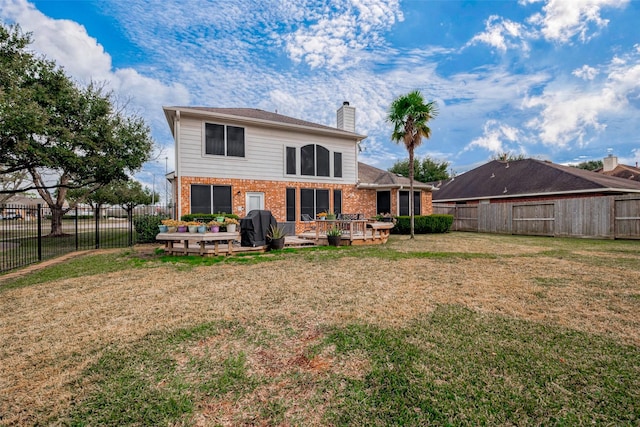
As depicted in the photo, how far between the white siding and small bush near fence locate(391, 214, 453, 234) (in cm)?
344

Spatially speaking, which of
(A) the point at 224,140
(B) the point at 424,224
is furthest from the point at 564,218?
(A) the point at 224,140

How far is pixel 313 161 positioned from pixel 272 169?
224cm

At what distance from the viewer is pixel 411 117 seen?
441 inches

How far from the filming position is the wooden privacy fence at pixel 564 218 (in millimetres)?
11430

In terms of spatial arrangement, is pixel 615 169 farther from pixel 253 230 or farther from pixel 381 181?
pixel 253 230

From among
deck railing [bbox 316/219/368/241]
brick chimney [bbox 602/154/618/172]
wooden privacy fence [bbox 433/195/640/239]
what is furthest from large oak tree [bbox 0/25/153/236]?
brick chimney [bbox 602/154/618/172]

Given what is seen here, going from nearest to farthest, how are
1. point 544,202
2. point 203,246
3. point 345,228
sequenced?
1. point 203,246
2. point 345,228
3. point 544,202

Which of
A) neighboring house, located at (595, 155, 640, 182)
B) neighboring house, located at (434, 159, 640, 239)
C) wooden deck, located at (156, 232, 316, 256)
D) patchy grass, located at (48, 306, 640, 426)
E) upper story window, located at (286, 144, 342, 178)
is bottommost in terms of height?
patchy grass, located at (48, 306, 640, 426)

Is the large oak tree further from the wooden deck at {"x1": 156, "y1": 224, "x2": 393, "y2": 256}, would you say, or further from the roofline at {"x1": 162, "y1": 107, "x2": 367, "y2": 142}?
the wooden deck at {"x1": 156, "y1": 224, "x2": 393, "y2": 256}

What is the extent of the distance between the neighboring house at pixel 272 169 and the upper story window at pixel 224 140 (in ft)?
0.13

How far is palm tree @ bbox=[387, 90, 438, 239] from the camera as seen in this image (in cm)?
1100

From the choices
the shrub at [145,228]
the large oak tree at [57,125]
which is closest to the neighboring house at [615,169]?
the shrub at [145,228]

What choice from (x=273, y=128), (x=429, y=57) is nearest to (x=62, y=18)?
(x=273, y=128)

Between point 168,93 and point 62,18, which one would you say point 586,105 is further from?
point 62,18
